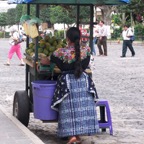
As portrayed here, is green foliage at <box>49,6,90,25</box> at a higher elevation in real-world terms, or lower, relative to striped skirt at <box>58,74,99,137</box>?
higher

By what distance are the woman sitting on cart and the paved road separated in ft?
2.21

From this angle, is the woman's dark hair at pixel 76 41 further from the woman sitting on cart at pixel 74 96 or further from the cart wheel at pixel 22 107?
the cart wheel at pixel 22 107

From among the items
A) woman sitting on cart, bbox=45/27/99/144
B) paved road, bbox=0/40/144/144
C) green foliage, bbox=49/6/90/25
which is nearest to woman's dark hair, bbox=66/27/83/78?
woman sitting on cart, bbox=45/27/99/144

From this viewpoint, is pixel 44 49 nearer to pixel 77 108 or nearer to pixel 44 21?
pixel 44 21

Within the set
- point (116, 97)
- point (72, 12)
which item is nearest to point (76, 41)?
point (72, 12)

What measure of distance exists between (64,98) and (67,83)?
0.70ft

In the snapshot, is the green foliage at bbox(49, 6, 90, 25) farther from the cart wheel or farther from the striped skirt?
the striped skirt

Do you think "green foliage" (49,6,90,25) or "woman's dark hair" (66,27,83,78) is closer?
"woman's dark hair" (66,27,83,78)

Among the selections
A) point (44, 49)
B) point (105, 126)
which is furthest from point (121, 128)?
point (44, 49)

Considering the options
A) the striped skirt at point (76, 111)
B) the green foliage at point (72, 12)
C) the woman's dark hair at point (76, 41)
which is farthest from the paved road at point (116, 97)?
the green foliage at point (72, 12)

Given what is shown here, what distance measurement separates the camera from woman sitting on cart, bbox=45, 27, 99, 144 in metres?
8.29

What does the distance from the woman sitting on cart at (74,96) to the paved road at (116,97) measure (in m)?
0.67

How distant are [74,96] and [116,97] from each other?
19.1ft

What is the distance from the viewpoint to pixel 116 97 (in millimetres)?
14039
